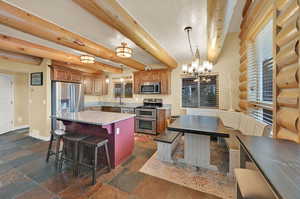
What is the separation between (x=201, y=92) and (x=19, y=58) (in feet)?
18.7

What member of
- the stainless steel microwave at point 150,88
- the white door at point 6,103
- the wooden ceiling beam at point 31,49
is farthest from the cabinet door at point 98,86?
the white door at point 6,103

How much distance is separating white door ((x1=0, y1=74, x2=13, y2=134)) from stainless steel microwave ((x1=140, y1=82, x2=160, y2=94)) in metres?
4.94

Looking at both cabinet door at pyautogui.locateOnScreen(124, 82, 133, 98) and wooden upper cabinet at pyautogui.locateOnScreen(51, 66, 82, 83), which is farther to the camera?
cabinet door at pyautogui.locateOnScreen(124, 82, 133, 98)

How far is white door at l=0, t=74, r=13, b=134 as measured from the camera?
14.8ft

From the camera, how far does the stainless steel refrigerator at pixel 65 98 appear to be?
387 cm

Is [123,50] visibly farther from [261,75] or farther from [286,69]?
[261,75]

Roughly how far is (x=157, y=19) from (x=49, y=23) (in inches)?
70.6

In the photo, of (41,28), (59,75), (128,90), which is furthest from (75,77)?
(41,28)

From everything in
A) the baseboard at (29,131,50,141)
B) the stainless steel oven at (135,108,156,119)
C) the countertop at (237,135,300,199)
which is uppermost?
the countertop at (237,135,300,199)

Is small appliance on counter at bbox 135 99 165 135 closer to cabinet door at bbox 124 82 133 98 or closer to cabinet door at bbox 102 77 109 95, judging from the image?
cabinet door at bbox 124 82 133 98

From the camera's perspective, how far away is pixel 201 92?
14.8 feet

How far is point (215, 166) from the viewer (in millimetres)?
2359

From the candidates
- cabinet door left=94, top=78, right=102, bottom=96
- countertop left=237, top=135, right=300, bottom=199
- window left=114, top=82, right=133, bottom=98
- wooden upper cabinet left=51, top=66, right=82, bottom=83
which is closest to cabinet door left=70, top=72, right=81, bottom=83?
→ wooden upper cabinet left=51, top=66, right=82, bottom=83

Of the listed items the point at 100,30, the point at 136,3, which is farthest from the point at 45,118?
the point at 136,3
